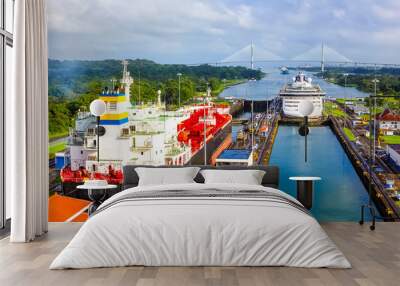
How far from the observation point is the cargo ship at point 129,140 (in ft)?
27.7

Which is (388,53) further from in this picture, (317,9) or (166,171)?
(166,171)

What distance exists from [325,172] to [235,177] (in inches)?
58.0

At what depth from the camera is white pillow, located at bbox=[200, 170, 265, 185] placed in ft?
24.7

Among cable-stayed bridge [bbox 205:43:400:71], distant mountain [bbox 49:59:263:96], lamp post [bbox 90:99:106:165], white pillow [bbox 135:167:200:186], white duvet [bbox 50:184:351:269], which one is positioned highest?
cable-stayed bridge [bbox 205:43:400:71]

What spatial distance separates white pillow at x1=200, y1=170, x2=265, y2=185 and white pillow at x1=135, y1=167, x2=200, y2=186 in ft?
0.76

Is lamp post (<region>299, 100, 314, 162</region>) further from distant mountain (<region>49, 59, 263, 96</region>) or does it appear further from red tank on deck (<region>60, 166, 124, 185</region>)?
red tank on deck (<region>60, 166, 124, 185</region>)

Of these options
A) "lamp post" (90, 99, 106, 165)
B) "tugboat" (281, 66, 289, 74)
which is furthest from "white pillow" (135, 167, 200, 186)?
"tugboat" (281, 66, 289, 74)

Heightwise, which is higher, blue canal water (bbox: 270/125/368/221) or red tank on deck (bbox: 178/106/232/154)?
red tank on deck (bbox: 178/106/232/154)

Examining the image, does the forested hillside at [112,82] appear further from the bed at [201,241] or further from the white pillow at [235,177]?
the bed at [201,241]

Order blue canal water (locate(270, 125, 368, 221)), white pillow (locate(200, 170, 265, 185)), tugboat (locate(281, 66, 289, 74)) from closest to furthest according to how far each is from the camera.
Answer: white pillow (locate(200, 170, 265, 185)) → blue canal water (locate(270, 125, 368, 221)) → tugboat (locate(281, 66, 289, 74))

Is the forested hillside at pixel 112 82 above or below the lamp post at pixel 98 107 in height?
above

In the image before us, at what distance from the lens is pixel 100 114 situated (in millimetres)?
8195

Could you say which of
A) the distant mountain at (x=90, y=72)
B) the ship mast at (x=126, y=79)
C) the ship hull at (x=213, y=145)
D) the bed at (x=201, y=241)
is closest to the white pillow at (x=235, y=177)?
the ship hull at (x=213, y=145)

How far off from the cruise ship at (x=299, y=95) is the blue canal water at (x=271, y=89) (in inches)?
2.9
